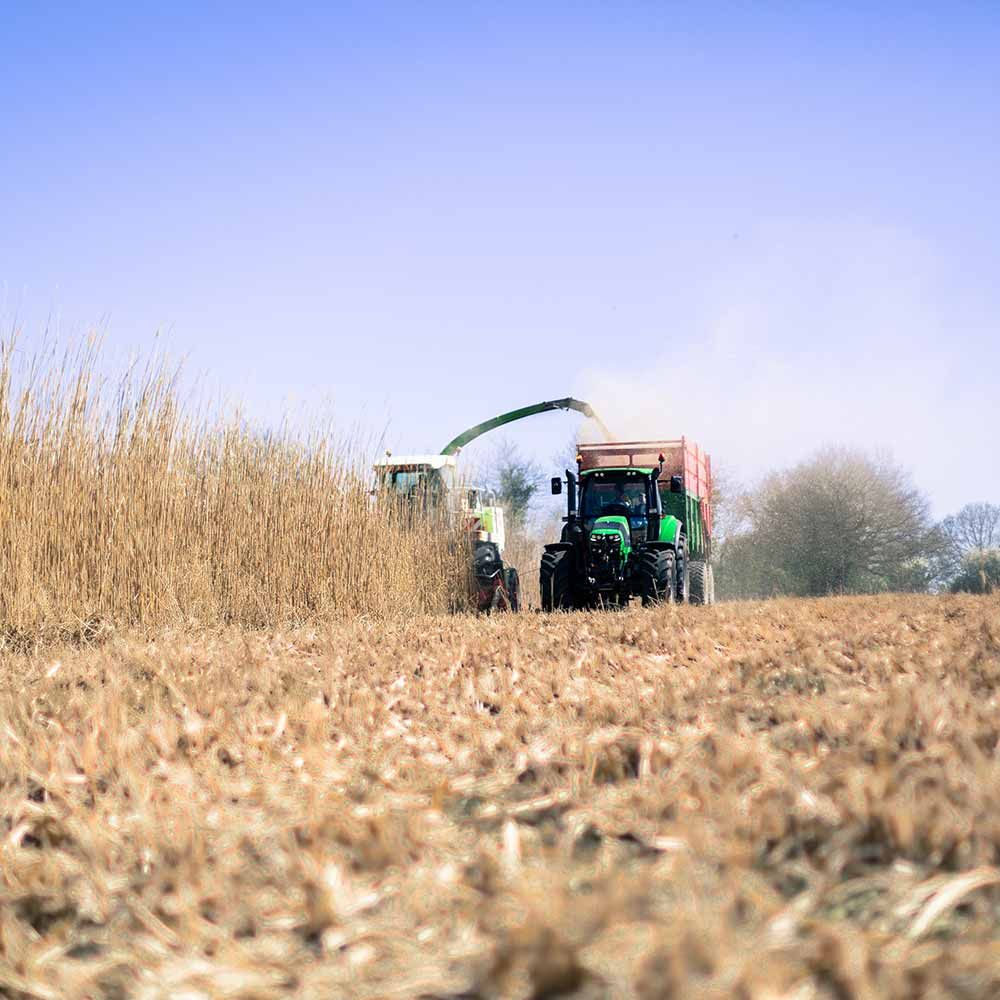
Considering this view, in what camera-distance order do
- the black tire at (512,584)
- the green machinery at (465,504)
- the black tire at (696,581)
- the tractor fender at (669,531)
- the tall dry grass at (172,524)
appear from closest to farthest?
the tall dry grass at (172,524) → the green machinery at (465,504) → the tractor fender at (669,531) → the black tire at (512,584) → the black tire at (696,581)

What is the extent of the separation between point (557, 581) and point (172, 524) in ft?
17.6

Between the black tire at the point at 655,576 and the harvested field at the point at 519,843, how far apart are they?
7.47 m

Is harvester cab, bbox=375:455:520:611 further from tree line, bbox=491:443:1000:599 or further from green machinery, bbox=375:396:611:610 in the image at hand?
tree line, bbox=491:443:1000:599

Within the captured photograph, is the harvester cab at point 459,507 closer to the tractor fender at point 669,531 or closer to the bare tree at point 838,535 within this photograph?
the tractor fender at point 669,531

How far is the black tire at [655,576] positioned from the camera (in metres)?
11.4

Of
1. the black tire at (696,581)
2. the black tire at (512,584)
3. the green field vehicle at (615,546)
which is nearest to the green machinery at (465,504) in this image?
the black tire at (512,584)

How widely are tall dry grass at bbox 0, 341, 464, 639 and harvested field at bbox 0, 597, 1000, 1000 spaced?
3012 millimetres

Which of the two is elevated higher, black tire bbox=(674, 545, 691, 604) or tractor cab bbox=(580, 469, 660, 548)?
tractor cab bbox=(580, 469, 660, 548)

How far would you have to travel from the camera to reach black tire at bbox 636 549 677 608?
1138 centimetres

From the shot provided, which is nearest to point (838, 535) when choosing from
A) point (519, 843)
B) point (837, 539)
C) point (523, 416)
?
point (837, 539)

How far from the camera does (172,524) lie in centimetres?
746

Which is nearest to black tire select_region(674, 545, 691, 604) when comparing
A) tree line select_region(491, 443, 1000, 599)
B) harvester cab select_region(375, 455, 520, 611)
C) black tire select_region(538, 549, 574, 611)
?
black tire select_region(538, 549, 574, 611)

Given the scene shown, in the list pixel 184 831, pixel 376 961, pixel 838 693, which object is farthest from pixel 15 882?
pixel 838 693

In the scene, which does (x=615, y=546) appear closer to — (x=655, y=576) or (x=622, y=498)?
(x=655, y=576)
